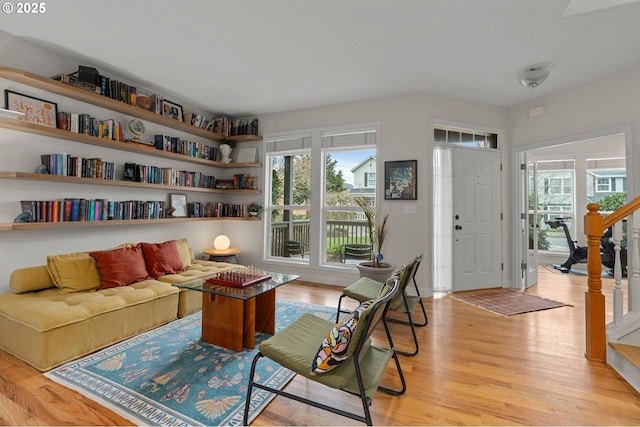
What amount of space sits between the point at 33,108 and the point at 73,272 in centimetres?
162

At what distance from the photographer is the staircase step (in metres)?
1.98

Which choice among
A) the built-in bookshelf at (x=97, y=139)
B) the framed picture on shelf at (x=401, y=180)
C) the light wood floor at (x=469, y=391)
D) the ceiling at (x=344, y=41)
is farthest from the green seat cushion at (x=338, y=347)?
the built-in bookshelf at (x=97, y=139)

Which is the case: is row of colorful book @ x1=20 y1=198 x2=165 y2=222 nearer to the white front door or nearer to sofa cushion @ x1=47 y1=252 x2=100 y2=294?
sofa cushion @ x1=47 y1=252 x2=100 y2=294

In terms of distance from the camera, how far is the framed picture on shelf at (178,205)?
421 centimetres

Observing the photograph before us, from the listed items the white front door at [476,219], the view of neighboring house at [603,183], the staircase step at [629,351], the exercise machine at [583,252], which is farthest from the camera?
the view of neighboring house at [603,183]

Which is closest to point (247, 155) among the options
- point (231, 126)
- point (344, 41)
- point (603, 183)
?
point (231, 126)

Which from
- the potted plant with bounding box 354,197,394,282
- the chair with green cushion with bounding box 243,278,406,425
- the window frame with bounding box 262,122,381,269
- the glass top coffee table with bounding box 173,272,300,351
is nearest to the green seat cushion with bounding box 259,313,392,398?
the chair with green cushion with bounding box 243,278,406,425

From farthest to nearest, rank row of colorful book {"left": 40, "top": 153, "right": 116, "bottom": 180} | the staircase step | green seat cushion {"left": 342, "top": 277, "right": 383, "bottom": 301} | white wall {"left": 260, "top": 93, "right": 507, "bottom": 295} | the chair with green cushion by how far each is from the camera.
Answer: white wall {"left": 260, "top": 93, "right": 507, "bottom": 295} → row of colorful book {"left": 40, "top": 153, "right": 116, "bottom": 180} → green seat cushion {"left": 342, "top": 277, "right": 383, "bottom": 301} → the staircase step → the chair with green cushion

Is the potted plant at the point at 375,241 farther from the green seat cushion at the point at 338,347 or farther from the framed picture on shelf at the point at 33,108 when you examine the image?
the framed picture on shelf at the point at 33,108

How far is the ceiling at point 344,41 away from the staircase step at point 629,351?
2574 mm

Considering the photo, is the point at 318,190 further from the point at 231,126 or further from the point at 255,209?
the point at 231,126

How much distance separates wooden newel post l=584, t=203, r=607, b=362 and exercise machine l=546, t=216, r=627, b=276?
306 cm

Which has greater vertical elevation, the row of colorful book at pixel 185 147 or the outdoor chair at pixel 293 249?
the row of colorful book at pixel 185 147

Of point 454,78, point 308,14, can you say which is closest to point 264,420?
point 308,14
